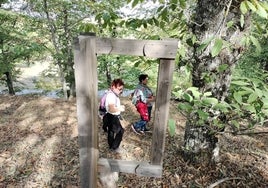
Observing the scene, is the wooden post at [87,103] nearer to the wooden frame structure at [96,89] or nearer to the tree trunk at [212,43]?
the wooden frame structure at [96,89]

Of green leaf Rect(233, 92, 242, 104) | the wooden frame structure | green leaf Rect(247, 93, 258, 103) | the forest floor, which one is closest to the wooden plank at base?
the wooden frame structure

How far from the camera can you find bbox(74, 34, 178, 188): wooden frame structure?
2549 millimetres

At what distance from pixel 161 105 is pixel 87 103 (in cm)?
82

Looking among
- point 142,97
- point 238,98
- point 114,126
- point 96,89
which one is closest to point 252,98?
point 238,98

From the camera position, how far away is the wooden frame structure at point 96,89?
8.36 ft

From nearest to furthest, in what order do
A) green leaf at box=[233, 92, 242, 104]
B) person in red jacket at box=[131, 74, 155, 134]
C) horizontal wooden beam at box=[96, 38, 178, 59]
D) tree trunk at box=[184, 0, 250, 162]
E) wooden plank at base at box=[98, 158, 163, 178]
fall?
green leaf at box=[233, 92, 242, 104], horizontal wooden beam at box=[96, 38, 178, 59], wooden plank at base at box=[98, 158, 163, 178], tree trunk at box=[184, 0, 250, 162], person in red jacket at box=[131, 74, 155, 134]

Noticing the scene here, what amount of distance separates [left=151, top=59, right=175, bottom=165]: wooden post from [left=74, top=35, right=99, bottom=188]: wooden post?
0.70 m

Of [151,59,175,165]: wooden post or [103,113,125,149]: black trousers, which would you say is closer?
[151,59,175,165]: wooden post

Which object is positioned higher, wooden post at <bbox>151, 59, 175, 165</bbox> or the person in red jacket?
wooden post at <bbox>151, 59, 175, 165</bbox>

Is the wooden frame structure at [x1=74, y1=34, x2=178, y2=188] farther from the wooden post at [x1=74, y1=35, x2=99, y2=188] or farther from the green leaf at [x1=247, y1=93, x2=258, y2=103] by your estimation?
the green leaf at [x1=247, y1=93, x2=258, y2=103]

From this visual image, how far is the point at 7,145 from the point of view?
6391mm

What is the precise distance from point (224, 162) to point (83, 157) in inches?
138

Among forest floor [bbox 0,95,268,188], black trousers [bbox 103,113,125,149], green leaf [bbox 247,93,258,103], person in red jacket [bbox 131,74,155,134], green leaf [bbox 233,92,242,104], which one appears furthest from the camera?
person in red jacket [bbox 131,74,155,134]

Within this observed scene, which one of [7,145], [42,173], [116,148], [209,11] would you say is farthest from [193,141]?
[7,145]
